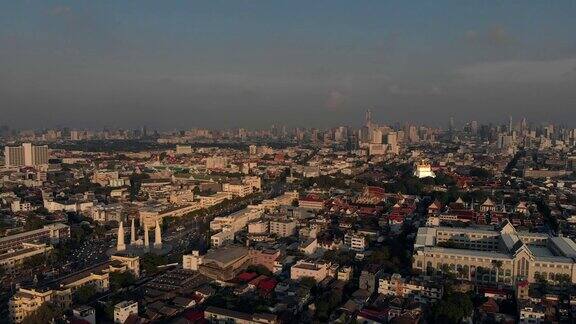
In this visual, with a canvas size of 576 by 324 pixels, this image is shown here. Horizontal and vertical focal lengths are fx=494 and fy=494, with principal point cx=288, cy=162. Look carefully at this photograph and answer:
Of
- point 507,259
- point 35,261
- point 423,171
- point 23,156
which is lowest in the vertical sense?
point 35,261

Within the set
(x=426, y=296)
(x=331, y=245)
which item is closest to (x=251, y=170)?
(x=331, y=245)

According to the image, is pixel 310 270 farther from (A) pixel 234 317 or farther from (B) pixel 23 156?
(B) pixel 23 156

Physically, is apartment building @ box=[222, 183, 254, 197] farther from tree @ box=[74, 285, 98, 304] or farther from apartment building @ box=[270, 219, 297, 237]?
tree @ box=[74, 285, 98, 304]

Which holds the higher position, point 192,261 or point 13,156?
point 13,156

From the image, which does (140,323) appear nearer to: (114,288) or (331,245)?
(114,288)

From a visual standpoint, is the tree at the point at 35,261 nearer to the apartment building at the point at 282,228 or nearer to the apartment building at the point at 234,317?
the apartment building at the point at 234,317

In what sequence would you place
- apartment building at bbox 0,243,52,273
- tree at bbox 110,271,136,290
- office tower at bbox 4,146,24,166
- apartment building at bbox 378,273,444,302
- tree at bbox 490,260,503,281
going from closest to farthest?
apartment building at bbox 378,273,444,302 < tree at bbox 110,271,136,290 < tree at bbox 490,260,503,281 < apartment building at bbox 0,243,52,273 < office tower at bbox 4,146,24,166

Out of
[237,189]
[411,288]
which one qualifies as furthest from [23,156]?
[411,288]

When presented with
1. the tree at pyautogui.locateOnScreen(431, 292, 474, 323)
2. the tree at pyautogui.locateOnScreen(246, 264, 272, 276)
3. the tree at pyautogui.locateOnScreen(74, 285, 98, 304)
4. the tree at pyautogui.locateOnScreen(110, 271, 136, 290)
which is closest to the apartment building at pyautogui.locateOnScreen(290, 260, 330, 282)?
the tree at pyautogui.locateOnScreen(246, 264, 272, 276)

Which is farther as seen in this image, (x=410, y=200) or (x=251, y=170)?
(x=251, y=170)
